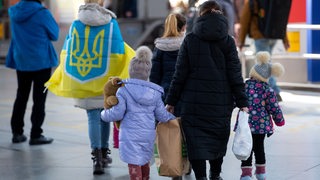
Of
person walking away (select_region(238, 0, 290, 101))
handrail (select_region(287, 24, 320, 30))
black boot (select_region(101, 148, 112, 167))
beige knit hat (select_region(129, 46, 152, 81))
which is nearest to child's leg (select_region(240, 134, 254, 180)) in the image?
beige knit hat (select_region(129, 46, 152, 81))

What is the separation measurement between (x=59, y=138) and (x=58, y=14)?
1050cm

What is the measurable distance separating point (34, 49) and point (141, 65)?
2.80m

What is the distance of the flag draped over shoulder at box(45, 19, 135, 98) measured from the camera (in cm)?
719

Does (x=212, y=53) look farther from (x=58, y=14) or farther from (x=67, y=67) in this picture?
(x=58, y=14)

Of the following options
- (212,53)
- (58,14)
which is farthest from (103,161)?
(58,14)

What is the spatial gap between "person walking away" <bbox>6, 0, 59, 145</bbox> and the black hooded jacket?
116 inches

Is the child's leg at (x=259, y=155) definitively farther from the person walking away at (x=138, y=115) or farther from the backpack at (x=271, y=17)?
the backpack at (x=271, y=17)

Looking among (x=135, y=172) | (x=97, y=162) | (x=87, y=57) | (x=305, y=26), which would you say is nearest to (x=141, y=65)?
(x=135, y=172)

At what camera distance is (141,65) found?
6.21m

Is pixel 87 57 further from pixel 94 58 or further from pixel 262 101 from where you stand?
pixel 262 101

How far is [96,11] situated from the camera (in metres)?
7.13

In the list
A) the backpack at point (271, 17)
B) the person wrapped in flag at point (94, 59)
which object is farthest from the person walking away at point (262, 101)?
the backpack at point (271, 17)

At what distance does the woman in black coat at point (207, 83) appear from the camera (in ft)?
19.8

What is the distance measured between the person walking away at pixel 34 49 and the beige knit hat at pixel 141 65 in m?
2.67
